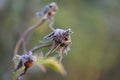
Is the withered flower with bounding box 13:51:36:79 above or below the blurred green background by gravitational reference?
below

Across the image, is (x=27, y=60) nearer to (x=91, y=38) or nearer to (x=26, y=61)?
(x=26, y=61)

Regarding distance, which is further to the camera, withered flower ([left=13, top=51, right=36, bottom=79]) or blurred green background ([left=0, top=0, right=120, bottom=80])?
blurred green background ([left=0, top=0, right=120, bottom=80])

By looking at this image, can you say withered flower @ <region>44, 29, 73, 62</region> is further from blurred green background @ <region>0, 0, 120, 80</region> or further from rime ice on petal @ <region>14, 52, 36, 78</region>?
blurred green background @ <region>0, 0, 120, 80</region>

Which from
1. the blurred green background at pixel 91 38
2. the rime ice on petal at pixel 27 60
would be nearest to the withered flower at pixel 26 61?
the rime ice on petal at pixel 27 60

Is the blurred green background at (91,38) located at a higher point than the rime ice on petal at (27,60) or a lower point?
higher

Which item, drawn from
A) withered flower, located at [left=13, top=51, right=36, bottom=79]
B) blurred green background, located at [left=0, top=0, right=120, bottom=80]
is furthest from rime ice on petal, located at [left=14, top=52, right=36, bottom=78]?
blurred green background, located at [left=0, top=0, right=120, bottom=80]

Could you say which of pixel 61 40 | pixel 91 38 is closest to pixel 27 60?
pixel 61 40

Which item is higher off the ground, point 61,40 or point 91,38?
point 91,38

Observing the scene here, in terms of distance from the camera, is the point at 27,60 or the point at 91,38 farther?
the point at 91,38

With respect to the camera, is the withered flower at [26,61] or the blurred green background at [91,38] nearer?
the withered flower at [26,61]

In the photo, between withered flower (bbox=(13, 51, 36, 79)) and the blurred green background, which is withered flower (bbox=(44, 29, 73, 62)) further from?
the blurred green background

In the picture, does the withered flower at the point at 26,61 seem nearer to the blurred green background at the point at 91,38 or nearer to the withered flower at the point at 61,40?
the withered flower at the point at 61,40
